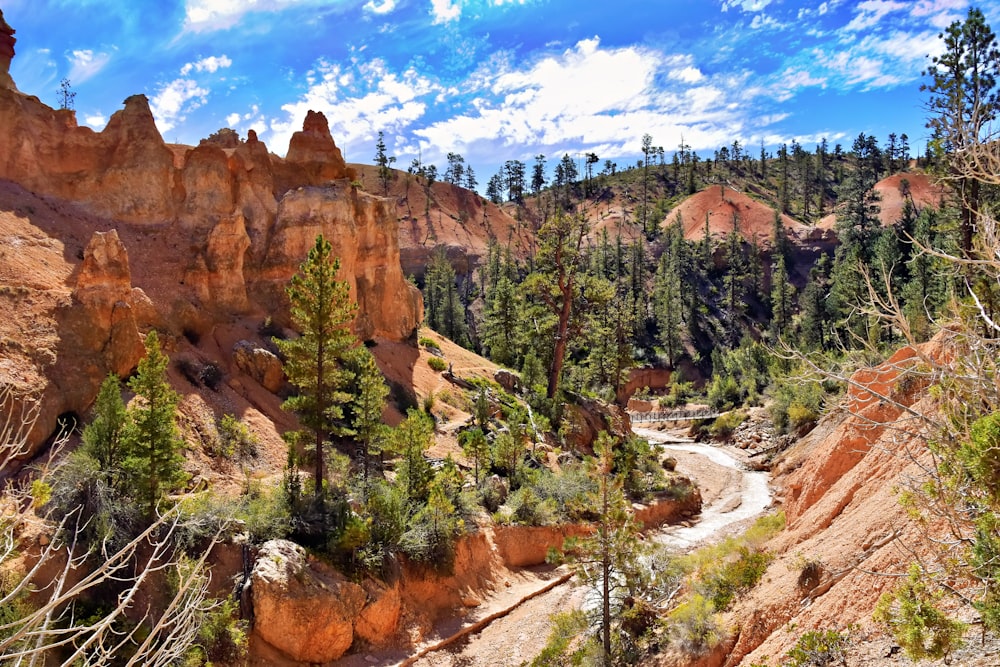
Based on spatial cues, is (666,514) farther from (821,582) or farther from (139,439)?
(139,439)

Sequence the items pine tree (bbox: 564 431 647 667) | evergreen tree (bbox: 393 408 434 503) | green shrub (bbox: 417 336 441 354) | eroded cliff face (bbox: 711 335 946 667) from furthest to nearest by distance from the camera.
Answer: green shrub (bbox: 417 336 441 354) → evergreen tree (bbox: 393 408 434 503) → pine tree (bbox: 564 431 647 667) → eroded cliff face (bbox: 711 335 946 667)

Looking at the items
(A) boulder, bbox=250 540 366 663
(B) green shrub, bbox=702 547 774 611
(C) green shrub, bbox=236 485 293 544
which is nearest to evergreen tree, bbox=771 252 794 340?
(B) green shrub, bbox=702 547 774 611

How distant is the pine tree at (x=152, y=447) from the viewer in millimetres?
12719

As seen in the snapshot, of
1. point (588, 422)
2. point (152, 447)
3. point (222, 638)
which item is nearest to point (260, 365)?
point (152, 447)

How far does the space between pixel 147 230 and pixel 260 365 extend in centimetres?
753

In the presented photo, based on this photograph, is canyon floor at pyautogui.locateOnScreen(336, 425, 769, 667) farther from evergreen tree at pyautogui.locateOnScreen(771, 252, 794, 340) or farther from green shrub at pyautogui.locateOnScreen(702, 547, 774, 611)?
evergreen tree at pyautogui.locateOnScreen(771, 252, 794, 340)

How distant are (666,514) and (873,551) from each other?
16.0 metres

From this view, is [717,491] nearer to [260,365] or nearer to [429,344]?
[429,344]

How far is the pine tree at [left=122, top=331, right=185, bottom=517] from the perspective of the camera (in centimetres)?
1272

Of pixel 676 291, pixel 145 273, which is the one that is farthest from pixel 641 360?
pixel 145 273

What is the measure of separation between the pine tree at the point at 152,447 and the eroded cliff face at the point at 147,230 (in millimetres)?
3707

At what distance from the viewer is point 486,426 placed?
2545 centimetres

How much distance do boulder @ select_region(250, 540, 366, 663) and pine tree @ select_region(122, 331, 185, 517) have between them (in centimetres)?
261

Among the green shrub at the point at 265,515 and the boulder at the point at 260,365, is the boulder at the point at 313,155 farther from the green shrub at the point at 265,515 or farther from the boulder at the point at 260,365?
the green shrub at the point at 265,515
